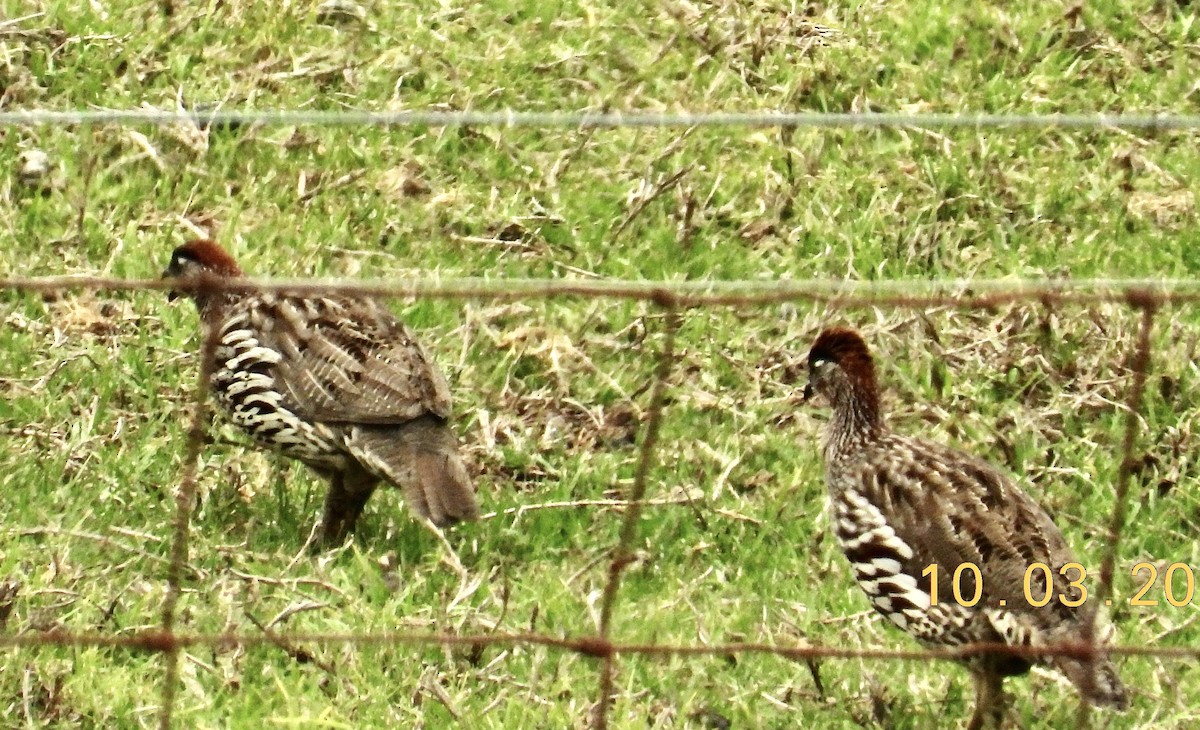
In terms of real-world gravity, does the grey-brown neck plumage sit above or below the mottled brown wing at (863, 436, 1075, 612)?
below

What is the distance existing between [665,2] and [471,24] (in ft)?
2.89

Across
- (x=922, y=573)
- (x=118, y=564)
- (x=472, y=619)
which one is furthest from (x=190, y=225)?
(x=922, y=573)

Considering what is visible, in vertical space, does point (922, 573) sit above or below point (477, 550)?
above

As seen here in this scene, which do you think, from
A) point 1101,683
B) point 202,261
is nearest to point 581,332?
point 202,261

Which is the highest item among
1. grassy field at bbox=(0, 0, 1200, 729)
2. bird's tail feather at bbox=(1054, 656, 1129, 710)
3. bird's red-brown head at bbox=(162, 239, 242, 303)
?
bird's tail feather at bbox=(1054, 656, 1129, 710)

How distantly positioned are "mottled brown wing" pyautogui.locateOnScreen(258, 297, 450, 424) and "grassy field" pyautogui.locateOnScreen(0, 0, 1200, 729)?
15.6 inches

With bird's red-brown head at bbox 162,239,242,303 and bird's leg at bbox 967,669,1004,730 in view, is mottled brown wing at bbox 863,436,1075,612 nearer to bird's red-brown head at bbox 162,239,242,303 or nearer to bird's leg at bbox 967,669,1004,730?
bird's leg at bbox 967,669,1004,730

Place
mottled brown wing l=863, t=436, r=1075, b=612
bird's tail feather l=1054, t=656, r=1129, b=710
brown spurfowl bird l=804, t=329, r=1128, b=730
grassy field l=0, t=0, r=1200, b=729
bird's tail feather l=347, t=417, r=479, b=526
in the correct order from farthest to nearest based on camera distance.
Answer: bird's tail feather l=347, t=417, r=479, b=526 → grassy field l=0, t=0, r=1200, b=729 → mottled brown wing l=863, t=436, r=1075, b=612 → brown spurfowl bird l=804, t=329, r=1128, b=730 → bird's tail feather l=1054, t=656, r=1129, b=710

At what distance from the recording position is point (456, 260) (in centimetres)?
885

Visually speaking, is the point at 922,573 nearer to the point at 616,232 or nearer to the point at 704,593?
the point at 704,593

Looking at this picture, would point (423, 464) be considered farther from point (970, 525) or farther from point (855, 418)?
point (970, 525)

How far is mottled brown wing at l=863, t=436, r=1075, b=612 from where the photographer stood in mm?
6129

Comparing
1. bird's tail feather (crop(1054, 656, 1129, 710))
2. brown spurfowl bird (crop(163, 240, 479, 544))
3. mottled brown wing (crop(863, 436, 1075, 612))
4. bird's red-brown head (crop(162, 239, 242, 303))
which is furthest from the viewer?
bird's red-brown head (crop(162, 239, 242, 303))

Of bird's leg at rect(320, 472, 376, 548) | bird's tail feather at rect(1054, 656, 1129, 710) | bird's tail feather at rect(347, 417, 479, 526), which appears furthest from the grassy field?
bird's tail feather at rect(1054, 656, 1129, 710)
